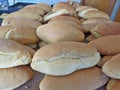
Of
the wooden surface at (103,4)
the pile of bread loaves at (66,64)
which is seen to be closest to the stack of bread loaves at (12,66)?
the pile of bread loaves at (66,64)

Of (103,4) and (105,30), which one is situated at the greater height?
(105,30)

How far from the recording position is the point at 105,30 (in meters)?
0.52

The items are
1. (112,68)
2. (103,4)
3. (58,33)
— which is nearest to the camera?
(112,68)

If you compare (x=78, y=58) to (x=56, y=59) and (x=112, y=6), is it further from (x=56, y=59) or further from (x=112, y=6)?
(x=112, y=6)

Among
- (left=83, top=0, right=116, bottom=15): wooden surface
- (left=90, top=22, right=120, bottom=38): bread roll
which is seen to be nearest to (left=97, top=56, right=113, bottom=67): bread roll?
(left=90, top=22, right=120, bottom=38): bread roll

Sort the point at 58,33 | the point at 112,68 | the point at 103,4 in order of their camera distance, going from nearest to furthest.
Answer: the point at 112,68 < the point at 58,33 < the point at 103,4

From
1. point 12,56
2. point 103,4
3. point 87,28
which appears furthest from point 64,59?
point 103,4

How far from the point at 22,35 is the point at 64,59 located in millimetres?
176

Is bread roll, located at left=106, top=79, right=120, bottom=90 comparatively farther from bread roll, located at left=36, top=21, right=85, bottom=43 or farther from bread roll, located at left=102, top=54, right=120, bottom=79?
bread roll, located at left=36, top=21, right=85, bottom=43

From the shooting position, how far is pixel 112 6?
Answer: 3.59ft

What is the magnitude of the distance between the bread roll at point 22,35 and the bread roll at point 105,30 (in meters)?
0.17

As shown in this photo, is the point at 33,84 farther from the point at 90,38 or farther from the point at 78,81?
the point at 90,38

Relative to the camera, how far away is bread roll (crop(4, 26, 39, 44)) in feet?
1.62

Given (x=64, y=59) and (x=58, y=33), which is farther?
(x=58, y=33)
